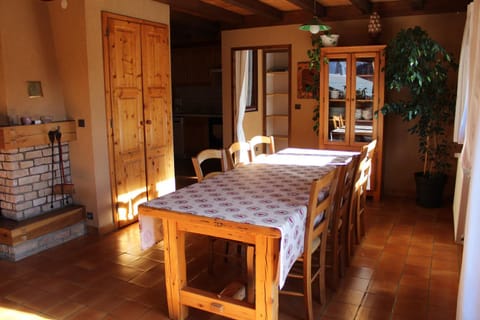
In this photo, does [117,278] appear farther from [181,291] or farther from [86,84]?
[86,84]

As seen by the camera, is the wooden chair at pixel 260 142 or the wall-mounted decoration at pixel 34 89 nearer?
the wall-mounted decoration at pixel 34 89

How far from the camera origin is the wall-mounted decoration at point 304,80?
561cm

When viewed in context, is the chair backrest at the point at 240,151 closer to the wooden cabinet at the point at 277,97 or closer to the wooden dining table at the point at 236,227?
the wooden dining table at the point at 236,227

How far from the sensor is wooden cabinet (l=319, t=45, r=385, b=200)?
16.1ft

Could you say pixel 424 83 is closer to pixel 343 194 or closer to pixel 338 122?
pixel 338 122

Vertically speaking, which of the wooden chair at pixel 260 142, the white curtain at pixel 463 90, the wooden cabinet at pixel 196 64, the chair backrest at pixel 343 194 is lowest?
the chair backrest at pixel 343 194

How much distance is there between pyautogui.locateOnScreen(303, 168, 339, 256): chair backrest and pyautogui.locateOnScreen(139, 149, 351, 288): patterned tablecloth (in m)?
0.05

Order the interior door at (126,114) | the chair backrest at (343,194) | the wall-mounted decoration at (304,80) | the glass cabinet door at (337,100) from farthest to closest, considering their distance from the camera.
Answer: the wall-mounted decoration at (304,80)
the glass cabinet door at (337,100)
the interior door at (126,114)
the chair backrest at (343,194)

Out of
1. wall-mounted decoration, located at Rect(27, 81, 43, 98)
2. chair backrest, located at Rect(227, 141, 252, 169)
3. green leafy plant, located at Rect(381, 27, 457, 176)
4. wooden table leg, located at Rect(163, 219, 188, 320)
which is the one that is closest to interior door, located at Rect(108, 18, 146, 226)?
wall-mounted decoration, located at Rect(27, 81, 43, 98)

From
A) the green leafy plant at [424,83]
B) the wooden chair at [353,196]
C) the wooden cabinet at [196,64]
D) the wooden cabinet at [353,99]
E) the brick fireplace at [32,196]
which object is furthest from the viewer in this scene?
the wooden cabinet at [196,64]

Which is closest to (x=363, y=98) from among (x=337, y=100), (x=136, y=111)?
(x=337, y=100)

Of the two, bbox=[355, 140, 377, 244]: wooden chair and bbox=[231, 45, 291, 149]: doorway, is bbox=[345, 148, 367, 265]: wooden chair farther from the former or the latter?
bbox=[231, 45, 291, 149]: doorway

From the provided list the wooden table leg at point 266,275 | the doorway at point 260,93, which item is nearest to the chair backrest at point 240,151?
the wooden table leg at point 266,275

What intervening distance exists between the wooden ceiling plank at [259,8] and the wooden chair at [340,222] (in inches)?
95.8
